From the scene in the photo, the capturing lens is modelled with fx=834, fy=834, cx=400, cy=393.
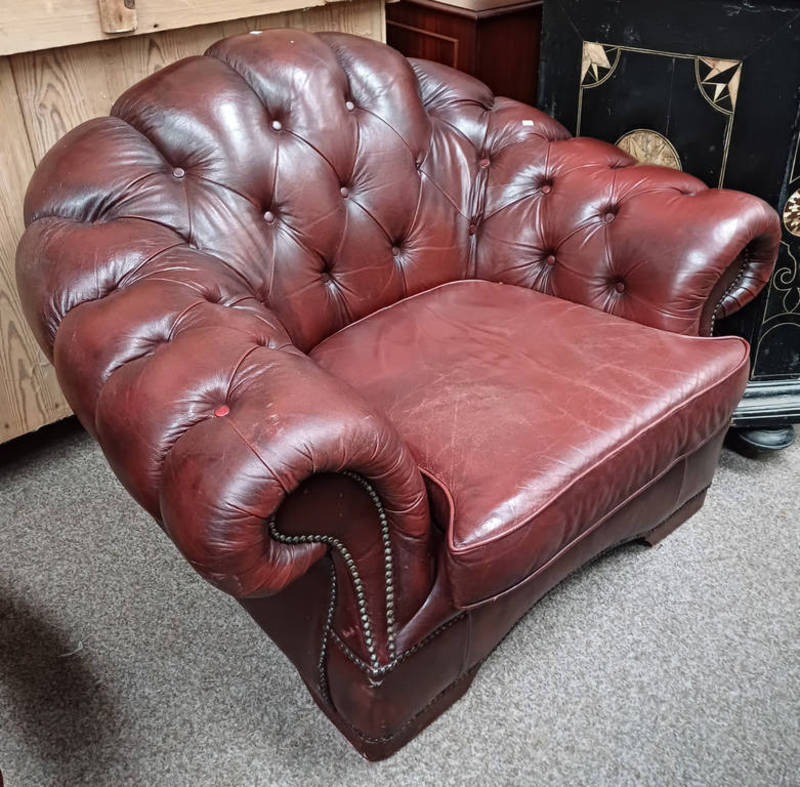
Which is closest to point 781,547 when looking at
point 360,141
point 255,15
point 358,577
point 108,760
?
point 358,577

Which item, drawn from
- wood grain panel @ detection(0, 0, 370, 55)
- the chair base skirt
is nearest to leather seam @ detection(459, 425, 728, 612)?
the chair base skirt

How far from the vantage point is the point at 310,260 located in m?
1.49

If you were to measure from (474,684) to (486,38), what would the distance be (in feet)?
5.33

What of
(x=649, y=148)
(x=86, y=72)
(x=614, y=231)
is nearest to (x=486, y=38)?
(x=649, y=148)

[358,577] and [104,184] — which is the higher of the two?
[104,184]

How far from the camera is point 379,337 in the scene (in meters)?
1.49

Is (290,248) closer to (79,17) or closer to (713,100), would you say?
(79,17)

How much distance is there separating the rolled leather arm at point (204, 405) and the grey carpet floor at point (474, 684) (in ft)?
1.17

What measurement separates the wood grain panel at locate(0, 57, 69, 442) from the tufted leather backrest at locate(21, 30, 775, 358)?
331 millimetres

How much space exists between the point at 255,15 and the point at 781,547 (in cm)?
157

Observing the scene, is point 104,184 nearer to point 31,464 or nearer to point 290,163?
point 290,163

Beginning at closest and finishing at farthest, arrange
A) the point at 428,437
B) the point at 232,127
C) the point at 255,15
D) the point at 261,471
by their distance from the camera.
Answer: the point at 261,471 → the point at 428,437 → the point at 232,127 → the point at 255,15

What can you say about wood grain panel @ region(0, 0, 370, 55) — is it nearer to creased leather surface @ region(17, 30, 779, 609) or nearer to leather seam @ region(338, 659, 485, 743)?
creased leather surface @ region(17, 30, 779, 609)

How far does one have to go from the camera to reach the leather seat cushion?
1.12m
